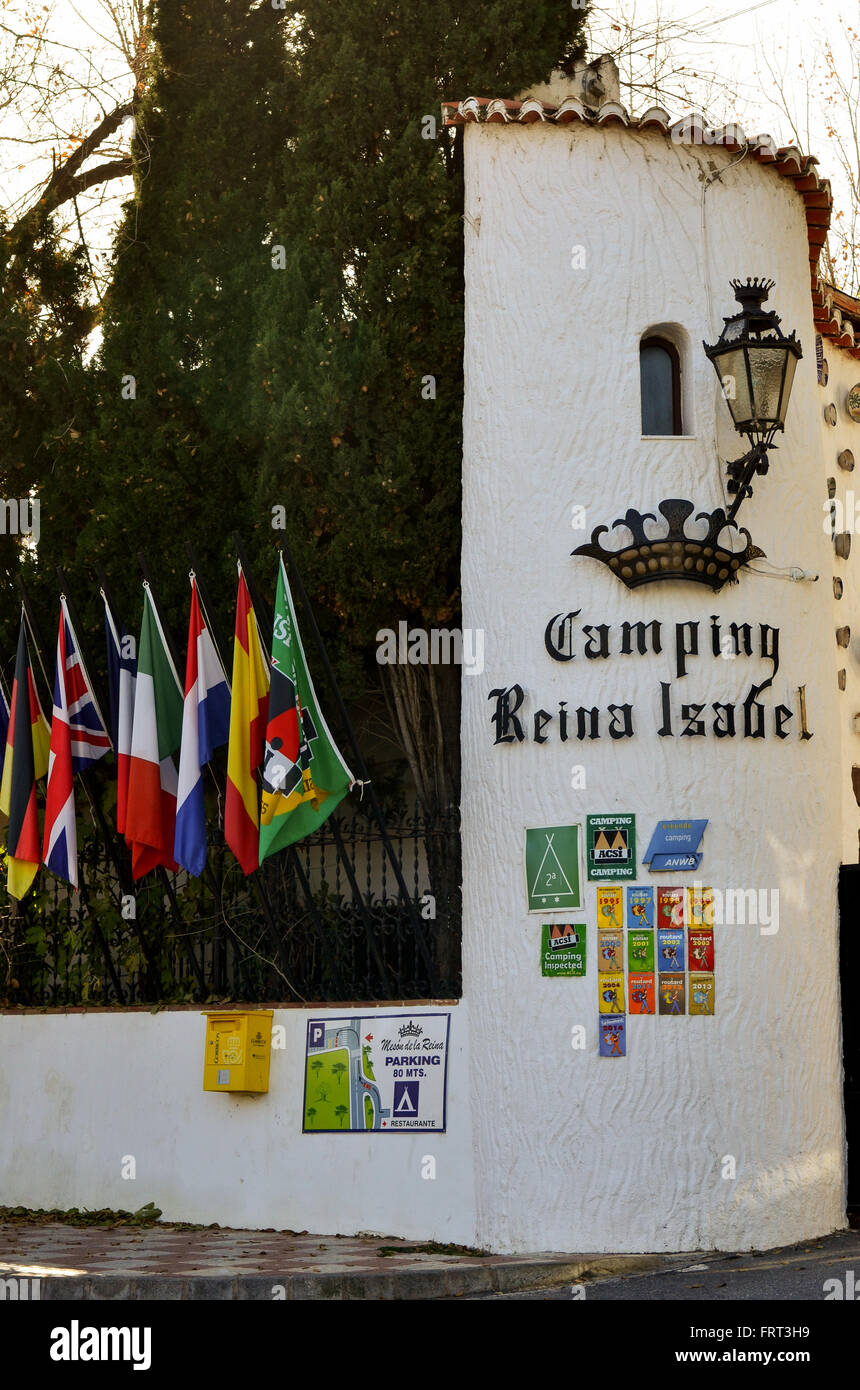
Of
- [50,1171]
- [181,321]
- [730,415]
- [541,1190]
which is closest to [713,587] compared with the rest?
[730,415]

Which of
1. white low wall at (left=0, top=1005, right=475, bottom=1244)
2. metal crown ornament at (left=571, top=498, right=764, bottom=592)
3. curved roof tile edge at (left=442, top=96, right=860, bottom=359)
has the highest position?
curved roof tile edge at (left=442, top=96, right=860, bottom=359)

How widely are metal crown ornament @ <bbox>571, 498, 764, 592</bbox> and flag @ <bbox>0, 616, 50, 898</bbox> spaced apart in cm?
504

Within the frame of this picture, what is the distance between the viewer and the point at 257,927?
12.5 metres

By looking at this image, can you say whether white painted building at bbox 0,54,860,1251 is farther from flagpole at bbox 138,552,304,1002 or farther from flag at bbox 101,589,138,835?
flag at bbox 101,589,138,835

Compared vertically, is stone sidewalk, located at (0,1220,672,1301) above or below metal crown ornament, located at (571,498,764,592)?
below

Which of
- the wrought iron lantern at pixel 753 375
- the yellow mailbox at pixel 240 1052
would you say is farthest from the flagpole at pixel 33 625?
the wrought iron lantern at pixel 753 375

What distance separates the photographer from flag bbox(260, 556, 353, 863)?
11.2 metres

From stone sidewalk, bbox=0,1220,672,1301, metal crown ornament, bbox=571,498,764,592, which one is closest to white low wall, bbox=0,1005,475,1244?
stone sidewalk, bbox=0,1220,672,1301

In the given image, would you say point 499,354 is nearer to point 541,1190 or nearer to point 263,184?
point 263,184

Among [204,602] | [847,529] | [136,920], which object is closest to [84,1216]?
[136,920]

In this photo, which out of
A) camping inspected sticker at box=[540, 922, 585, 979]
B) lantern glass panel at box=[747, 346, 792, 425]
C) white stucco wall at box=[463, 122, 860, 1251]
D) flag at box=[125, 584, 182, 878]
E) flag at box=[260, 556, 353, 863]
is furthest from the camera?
flag at box=[125, 584, 182, 878]

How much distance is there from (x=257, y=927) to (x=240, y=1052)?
4.04ft

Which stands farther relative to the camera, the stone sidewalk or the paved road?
the stone sidewalk

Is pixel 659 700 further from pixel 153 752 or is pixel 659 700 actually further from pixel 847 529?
pixel 153 752
